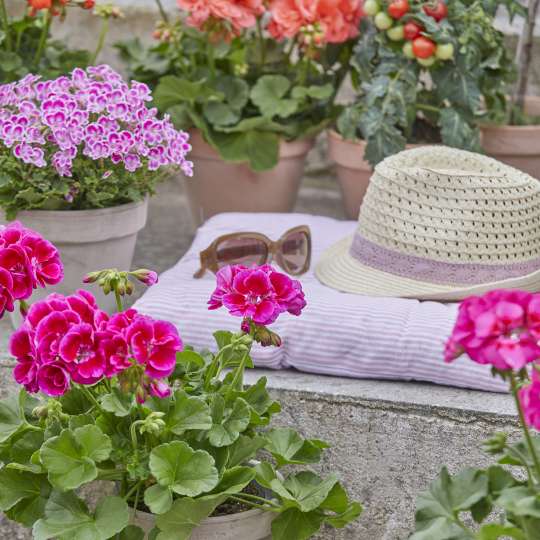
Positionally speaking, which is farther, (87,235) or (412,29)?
(412,29)

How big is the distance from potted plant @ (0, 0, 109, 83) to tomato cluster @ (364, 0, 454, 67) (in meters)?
0.54

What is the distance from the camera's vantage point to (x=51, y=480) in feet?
4.63

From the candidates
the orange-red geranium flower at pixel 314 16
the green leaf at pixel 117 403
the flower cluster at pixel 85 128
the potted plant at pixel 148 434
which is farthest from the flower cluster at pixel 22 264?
the orange-red geranium flower at pixel 314 16

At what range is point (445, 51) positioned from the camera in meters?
2.34

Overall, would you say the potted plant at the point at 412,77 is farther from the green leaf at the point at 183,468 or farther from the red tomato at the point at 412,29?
the green leaf at the point at 183,468

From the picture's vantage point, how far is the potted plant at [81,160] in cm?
185

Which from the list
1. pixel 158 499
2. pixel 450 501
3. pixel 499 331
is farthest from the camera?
pixel 158 499

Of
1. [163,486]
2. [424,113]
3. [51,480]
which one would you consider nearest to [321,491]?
[163,486]

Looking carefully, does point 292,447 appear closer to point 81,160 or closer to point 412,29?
point 81,160

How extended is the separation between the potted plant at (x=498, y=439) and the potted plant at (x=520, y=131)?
125cm

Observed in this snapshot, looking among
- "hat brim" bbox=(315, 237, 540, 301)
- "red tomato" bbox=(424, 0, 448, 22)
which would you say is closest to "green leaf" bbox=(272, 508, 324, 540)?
"hat brim" bbox=(315, 237, 540, 301)

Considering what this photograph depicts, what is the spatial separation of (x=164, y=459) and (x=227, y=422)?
0.12 metres

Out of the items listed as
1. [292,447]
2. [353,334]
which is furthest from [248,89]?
[292,447]

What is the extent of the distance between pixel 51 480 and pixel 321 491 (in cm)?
35
